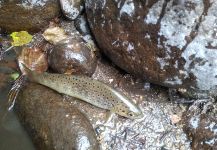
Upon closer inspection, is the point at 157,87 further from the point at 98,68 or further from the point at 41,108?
the point at 41,108

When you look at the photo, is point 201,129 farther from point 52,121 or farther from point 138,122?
point 52,121

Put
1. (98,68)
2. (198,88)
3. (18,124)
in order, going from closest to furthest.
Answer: (198,88), (18,124), (98,68)

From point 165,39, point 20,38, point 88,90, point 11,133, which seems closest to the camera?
point 165,39

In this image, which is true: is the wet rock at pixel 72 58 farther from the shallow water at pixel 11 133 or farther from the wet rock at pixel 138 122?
Answer: the shallow water at pixel 11 133

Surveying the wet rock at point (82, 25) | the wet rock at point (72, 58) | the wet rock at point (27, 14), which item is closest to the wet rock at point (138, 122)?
the wet rock at point (72, 58)

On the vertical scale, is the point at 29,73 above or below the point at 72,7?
below

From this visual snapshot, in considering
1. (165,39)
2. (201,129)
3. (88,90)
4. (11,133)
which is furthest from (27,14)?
(201,129)

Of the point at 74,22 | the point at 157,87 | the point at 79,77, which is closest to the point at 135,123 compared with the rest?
the point at 157,87
